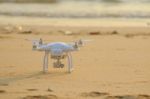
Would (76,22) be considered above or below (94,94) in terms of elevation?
above

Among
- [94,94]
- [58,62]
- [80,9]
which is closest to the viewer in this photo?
[94,94]

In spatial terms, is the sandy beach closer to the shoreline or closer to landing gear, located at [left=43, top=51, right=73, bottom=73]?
landing gear, located at [left=43, top=51, right=73, bottom=73]

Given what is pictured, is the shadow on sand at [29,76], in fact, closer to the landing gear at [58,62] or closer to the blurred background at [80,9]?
the landing gear at [58,62]

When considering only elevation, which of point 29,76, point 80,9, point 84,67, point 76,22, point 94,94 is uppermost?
point 80,9

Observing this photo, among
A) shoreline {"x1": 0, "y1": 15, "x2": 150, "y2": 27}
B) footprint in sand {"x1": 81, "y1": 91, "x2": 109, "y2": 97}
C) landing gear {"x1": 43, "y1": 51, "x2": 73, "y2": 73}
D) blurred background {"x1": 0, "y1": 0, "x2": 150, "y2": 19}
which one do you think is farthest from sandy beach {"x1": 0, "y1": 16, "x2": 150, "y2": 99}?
blurred background {"x1": 0, "y1": 0, "x2": 150, "y2": 19}

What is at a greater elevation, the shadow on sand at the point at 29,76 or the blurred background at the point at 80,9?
the blurred background at the point at 80,9

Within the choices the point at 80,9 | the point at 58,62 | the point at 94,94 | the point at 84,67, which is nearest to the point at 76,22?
the point at 80,9

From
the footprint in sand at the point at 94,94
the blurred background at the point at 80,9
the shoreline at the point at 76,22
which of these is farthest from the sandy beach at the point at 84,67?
the blurred background at the point at 80,9

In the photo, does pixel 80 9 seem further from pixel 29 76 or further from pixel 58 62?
pixel 58 62

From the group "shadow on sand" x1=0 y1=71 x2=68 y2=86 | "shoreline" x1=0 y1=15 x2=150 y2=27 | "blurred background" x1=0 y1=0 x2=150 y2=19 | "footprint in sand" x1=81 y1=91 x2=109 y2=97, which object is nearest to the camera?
"footprint in sand" x1=81 y1=91 x2=109 y2=97
